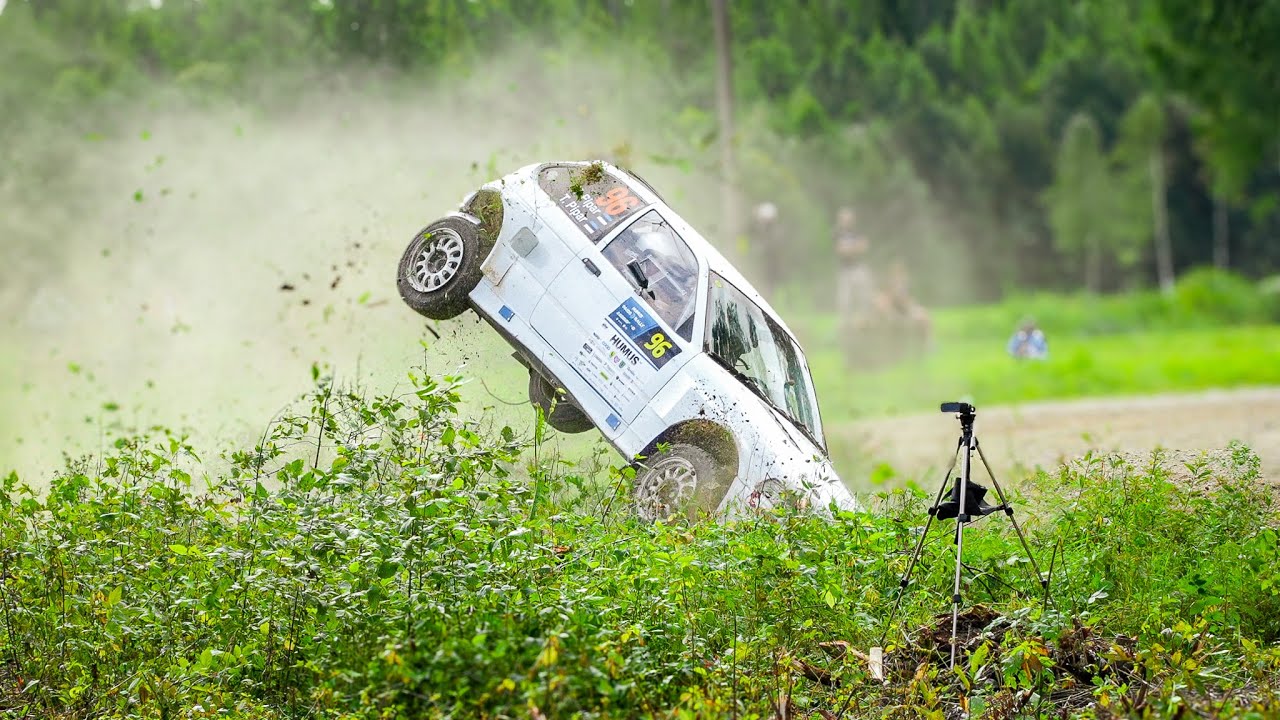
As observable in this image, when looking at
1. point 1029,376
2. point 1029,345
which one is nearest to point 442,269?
point 1029,345

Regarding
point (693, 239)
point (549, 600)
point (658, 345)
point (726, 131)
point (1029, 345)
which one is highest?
point (726, 131)

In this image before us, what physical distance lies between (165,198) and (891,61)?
1795 inches

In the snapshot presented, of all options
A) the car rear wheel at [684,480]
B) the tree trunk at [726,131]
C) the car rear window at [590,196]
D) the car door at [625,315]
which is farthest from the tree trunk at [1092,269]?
the car rear wheel at [684,480]

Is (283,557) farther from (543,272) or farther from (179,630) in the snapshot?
(543,272)

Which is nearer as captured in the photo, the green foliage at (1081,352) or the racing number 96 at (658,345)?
the racing number 96 at (658,345)

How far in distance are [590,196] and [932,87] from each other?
54028 millimetres

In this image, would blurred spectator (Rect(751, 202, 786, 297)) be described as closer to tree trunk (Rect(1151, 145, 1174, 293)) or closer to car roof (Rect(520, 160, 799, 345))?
car roof (Rect(520, 160, 799, 345))

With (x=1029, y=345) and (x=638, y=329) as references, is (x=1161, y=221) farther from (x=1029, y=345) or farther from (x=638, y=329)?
(x=638, y=329)

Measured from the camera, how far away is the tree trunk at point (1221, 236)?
65.6 metres

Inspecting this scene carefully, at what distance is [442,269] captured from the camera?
9914mm

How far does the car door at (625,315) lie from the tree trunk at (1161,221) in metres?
51.6

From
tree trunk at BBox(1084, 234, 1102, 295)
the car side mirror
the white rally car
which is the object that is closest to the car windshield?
the white rally car

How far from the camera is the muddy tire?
10.2m

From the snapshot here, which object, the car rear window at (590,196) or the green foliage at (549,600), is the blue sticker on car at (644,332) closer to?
the car rear window at (590,196)
